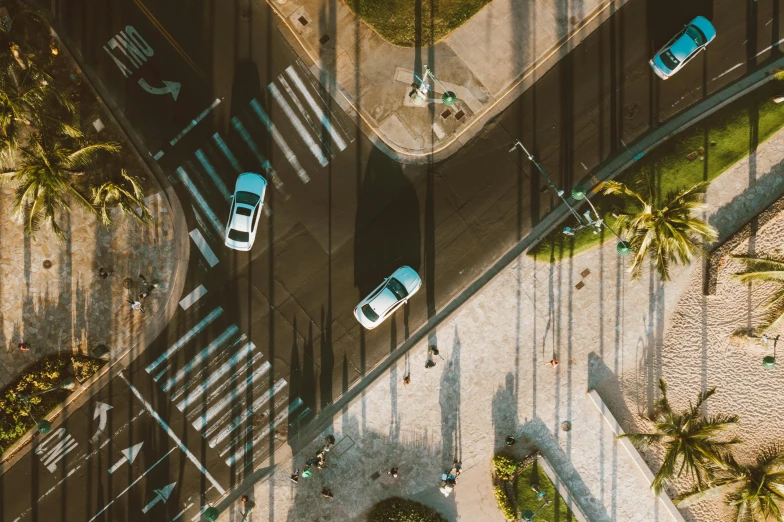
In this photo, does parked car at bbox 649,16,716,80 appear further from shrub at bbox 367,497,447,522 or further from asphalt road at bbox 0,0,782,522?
shrub at bbox 367,497,447,522

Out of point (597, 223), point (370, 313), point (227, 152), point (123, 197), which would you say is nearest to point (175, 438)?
point (370, 313)

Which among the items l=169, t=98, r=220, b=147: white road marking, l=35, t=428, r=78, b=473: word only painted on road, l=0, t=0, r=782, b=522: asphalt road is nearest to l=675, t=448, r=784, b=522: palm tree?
l=0, t=0, r=782, b=522: asphalt road

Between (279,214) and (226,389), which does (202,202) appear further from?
(226,389)

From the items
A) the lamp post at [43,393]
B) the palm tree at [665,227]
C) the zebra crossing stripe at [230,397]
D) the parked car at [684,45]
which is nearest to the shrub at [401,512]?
the zebra crossing stripe at [230,397]

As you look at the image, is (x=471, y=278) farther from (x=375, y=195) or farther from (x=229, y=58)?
(x=229, y=58)

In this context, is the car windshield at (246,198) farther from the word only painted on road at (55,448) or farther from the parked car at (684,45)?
the parked car at (684,45)

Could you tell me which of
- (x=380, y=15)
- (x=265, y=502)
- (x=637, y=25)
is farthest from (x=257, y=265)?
(x=637, y=25)
